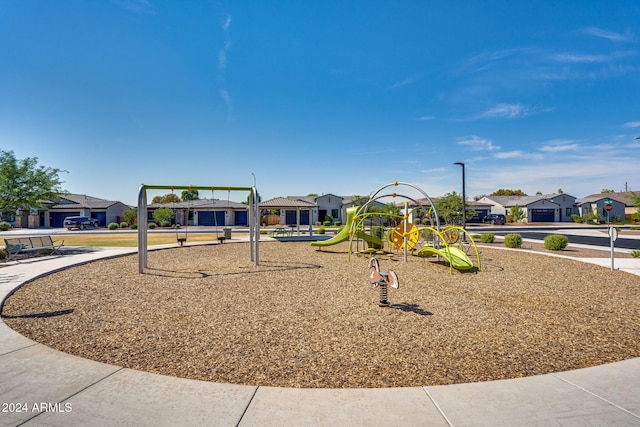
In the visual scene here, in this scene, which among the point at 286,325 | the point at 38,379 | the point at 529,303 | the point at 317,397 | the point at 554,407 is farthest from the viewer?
the point at 529,303

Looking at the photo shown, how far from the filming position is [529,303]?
7.46m

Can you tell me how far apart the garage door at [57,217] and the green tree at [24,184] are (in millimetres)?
38562

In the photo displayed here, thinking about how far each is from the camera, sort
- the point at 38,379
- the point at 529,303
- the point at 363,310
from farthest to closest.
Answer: the point at 529,303
the point at 363,310
the point at 38,379

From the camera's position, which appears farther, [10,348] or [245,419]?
[10,348]

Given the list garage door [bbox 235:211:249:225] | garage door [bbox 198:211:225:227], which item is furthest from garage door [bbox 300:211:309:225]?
garage door [bbox 198:211:225:227]

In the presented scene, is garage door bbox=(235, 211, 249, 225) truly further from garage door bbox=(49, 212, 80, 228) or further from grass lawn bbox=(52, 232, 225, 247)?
garage door bbox=(49, 212, 80, 228)

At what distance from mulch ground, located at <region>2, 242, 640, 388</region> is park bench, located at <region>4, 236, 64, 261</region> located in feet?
17.4

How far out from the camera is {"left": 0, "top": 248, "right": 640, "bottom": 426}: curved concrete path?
3.10 m

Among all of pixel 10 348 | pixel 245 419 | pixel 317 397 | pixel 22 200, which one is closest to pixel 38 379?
pixel 10 348

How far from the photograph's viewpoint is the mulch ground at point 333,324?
4.35 meters

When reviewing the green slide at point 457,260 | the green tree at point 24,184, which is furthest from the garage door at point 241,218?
the green slide at point 457,260

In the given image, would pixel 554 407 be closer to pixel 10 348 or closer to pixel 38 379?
pixel 38 379

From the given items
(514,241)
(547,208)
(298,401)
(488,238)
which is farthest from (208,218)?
(547,208)

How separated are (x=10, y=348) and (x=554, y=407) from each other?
688 centimetres
